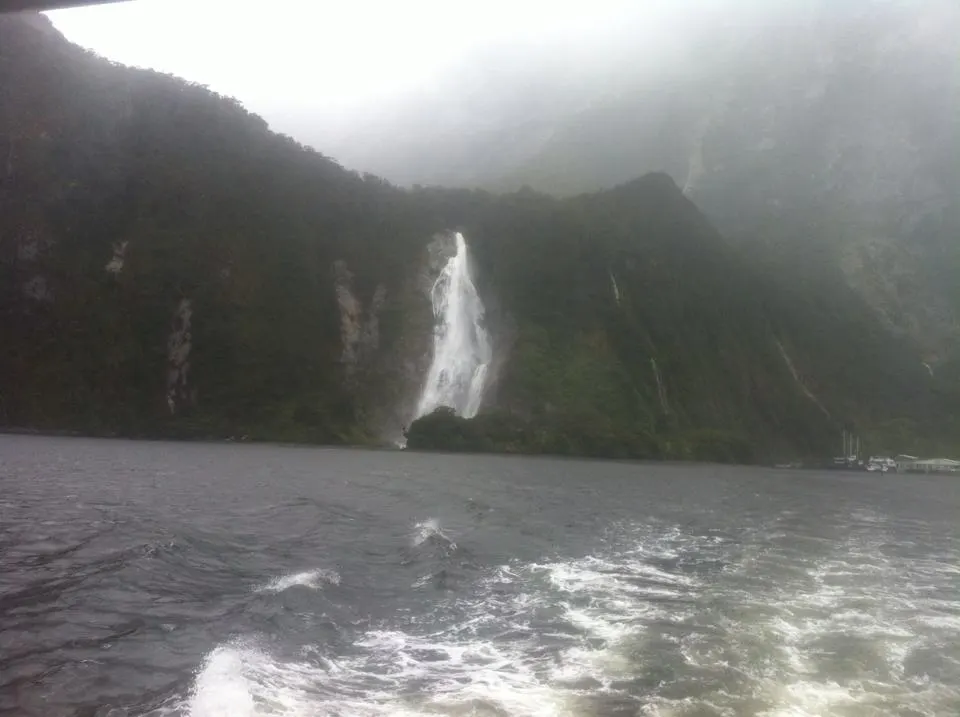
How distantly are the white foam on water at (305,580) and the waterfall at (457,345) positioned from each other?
286 ft

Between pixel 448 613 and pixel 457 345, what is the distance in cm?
10293

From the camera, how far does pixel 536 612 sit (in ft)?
47.9

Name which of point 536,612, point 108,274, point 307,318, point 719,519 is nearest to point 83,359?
point 108,274

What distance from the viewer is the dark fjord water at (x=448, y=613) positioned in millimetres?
9820

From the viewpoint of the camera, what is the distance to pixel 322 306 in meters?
121

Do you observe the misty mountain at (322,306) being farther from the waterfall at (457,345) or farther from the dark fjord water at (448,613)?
the dark fjord water at (448,613)

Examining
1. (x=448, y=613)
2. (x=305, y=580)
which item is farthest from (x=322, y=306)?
(x=448, y=613)

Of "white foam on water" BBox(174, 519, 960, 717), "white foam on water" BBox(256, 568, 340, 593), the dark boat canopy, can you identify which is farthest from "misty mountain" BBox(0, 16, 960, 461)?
the dark boat canopy

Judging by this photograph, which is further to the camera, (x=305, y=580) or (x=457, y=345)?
(x=457, y=345)

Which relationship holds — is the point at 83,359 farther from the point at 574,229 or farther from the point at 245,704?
the point at 245,704

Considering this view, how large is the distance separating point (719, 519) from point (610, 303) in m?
99.2

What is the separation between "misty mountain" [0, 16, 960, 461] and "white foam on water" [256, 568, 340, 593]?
265 feet

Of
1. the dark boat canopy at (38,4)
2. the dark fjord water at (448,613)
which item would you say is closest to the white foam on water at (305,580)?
the dark fjord water at (448,613)

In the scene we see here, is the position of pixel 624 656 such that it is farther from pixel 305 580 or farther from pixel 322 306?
pixel 322 306
